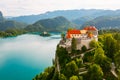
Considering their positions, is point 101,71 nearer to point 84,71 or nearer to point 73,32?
point 84,71

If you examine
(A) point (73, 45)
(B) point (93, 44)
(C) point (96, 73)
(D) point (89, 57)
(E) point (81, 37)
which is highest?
(E) point (81, 37)

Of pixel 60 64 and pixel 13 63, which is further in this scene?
pixel 13 63

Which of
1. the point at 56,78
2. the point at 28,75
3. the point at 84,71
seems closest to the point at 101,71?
the point at 84,71

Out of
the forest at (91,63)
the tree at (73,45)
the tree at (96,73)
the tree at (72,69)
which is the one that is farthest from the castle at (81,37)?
the tree at (96,73)

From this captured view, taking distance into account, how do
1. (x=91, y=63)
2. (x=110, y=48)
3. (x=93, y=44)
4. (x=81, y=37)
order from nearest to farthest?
(x=91, y=63) → (x=93, y=44) → (x=110, y=48) → (x=81, y=37)

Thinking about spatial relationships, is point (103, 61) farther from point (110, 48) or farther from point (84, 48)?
point (84, 48)

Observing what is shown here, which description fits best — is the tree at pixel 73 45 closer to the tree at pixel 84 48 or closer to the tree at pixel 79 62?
the tree at pixel 84 48

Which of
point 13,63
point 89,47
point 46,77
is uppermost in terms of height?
point 89,47

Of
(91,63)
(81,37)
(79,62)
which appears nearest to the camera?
(91,63)

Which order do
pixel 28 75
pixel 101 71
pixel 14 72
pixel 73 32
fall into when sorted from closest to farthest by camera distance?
1. pixel 101 71
2. pixel 73 32
3. pixel 28 75
4. pixel 14 72

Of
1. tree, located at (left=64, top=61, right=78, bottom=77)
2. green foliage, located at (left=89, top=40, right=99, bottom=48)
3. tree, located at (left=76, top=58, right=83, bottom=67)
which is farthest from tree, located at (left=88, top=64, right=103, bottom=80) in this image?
green foliage, located at (left=89, top=40, right=99, bottom=48)

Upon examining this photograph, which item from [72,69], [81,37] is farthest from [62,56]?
[72,69]
